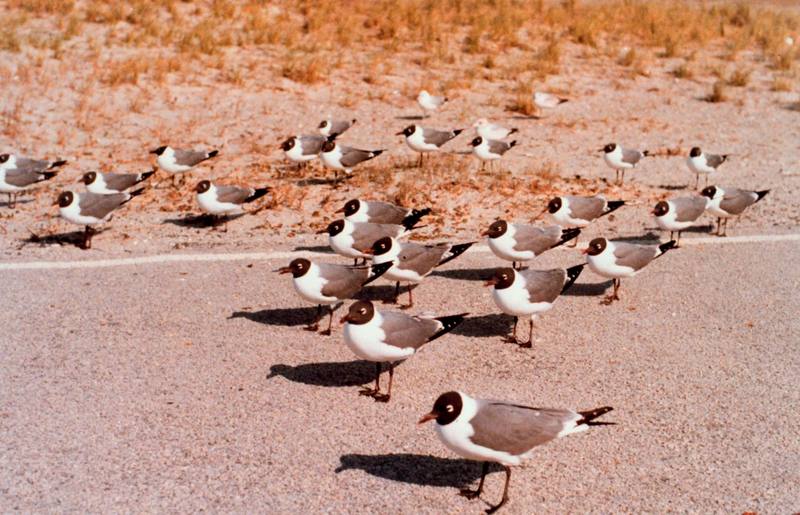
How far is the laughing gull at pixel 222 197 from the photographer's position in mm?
11930

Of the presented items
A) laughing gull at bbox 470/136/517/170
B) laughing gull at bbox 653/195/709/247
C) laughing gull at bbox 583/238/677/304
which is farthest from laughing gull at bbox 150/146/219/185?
laughing gull at bbox 653/195/709/247

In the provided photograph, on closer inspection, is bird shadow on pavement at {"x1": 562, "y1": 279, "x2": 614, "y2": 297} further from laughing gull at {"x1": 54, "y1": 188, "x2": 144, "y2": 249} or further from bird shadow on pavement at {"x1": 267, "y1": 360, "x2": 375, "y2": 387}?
laughing gull at {"x1": 54, "y1": 188, "x2": 144, "y2": 249}

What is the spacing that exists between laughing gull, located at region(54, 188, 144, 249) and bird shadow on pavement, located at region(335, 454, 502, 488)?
6270mm

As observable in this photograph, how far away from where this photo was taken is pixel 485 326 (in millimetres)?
9109

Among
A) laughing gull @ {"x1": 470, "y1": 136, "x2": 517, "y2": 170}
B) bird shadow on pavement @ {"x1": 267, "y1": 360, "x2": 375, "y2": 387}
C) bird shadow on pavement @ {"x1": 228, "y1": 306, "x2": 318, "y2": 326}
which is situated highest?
laughing gull @ {"x1": 470, "y1": 136, "x2": 517, "y2": 170}

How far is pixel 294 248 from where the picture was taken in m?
11.5

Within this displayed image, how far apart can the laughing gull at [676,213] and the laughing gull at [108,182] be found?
22.9ft

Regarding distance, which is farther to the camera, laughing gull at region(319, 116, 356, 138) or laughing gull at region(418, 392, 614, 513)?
laughing gull at region(319, 116, 356, 138)

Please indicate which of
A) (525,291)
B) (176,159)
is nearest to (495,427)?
(525,291)

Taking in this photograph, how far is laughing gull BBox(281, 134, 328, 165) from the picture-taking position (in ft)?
46.3

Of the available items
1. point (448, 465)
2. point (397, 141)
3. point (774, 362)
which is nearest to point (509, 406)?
point (448, 465)

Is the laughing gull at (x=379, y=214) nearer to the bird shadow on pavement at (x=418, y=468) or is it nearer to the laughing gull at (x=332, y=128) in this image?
the bird shadow on pavement at (x=418, y=468)

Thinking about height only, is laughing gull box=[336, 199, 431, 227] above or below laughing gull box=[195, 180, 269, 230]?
above

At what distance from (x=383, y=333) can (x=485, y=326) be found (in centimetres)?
Result: 212
